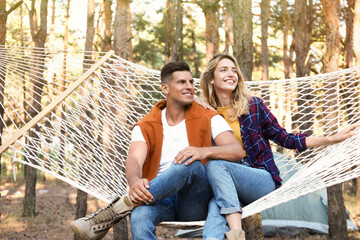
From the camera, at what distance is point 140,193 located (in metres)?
1.75

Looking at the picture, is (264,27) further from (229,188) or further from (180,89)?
(229,188)

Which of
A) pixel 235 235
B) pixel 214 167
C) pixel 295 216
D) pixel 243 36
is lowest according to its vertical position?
pixel 295 216

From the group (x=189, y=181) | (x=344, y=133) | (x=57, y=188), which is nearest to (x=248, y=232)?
(x=344, y=133)

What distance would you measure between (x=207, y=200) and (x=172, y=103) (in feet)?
1.46

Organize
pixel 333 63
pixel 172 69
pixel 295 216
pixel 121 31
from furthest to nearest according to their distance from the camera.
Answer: pixel 295 216, pixel 121 31, pixel 333 63, pixel 172 69

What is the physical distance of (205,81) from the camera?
218 cm

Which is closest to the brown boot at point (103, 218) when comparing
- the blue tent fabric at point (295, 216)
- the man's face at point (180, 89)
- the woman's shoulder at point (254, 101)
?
the man's face at point (180, 89)


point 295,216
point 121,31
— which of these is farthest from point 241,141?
point 295,216

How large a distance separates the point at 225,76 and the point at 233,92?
3.6 inches

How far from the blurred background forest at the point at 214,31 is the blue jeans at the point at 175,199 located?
0.96 m

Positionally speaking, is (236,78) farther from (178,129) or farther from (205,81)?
(178,129)

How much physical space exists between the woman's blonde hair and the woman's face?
0.07 feet

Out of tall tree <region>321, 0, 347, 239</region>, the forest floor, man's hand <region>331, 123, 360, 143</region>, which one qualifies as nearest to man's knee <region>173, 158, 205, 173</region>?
man's hand <region>331, 123, 360, 143</region>

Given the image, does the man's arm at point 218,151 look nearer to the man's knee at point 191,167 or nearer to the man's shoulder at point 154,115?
the man's knee at point 191,167
